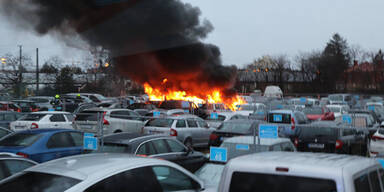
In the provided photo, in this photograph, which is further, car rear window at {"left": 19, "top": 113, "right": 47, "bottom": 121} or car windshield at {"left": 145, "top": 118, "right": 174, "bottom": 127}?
car rear window at {"left": 19, "top": 113, "right": 47, "bottom": 121}

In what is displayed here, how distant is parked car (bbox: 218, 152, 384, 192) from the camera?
11.8 ft

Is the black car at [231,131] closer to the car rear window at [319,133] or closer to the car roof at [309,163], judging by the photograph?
the car rear window at [319,133]

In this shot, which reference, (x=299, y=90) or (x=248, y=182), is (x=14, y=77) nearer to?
(x=299, y=90)

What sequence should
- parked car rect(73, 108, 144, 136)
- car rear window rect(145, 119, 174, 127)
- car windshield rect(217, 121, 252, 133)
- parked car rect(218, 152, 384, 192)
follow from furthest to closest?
parked car rect(73, 108, 144, 136) → car rear window rect(145, 119, 174, 127) → car windshield rect(217, 121, 252, 133) → parked car rect(218, 152, 384, 192)

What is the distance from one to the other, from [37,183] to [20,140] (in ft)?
20.6

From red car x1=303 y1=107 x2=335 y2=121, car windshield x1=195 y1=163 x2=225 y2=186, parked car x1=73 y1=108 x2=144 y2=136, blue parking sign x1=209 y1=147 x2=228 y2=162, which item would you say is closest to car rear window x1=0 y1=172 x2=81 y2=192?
car windshield x1=195 y1=163 x2=225 y2=186

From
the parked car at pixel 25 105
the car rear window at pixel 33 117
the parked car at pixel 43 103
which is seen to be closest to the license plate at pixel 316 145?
the car rear window at pixel 33 117

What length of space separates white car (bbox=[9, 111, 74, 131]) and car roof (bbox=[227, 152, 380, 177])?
13484 millimetres

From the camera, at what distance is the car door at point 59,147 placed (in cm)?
1027

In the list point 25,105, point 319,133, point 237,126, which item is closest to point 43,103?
point 25,105

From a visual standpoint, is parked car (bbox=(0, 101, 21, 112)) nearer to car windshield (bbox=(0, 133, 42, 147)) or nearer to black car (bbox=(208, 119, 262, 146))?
car windshield (bbox=(0, 133, 42, 147))

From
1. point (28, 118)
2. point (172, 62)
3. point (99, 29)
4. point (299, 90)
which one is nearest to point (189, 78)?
point (172, 62)

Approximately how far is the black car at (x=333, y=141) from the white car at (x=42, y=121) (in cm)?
972

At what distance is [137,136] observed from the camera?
965 centimetres
